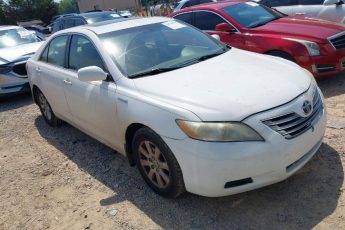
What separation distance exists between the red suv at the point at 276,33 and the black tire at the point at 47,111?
324 cm

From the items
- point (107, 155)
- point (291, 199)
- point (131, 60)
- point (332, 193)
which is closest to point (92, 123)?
point (107, 155)

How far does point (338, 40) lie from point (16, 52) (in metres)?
6.49

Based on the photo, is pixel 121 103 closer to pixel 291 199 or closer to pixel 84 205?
pixel 84 205

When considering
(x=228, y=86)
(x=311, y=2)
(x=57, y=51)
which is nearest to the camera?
(x=228, y=86)

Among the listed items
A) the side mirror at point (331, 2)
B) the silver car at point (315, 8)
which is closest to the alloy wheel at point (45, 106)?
the silver car at point (315, 8)

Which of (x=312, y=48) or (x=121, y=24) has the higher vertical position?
(x=121, y=24)

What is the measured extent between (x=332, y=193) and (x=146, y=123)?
1690 millimetres

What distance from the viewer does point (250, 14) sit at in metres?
6.91

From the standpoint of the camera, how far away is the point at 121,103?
351cm

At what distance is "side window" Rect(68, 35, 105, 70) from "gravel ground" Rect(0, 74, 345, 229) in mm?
1136

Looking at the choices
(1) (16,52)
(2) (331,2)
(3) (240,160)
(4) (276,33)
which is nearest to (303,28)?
(4) (276,33)

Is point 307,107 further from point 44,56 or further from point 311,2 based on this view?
point 311,2

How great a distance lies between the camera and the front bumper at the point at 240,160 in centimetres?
278

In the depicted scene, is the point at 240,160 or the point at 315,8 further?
the point at 315,8
